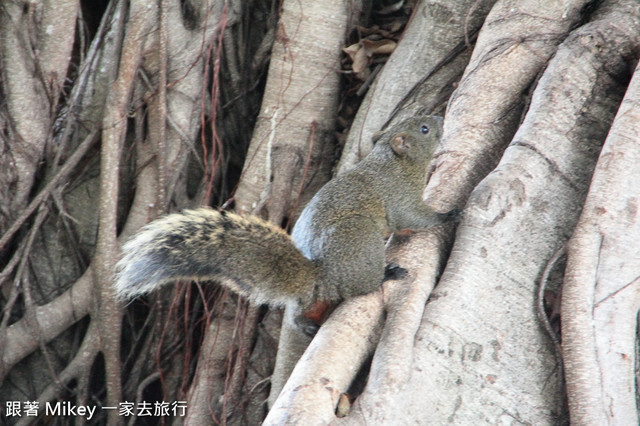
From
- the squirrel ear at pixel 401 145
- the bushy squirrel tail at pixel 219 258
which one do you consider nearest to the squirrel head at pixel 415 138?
the squirrel ear at pixel 401 145

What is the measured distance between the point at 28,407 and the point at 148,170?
4.78 ft

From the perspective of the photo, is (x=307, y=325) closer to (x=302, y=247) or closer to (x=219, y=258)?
(x=302, y=247)

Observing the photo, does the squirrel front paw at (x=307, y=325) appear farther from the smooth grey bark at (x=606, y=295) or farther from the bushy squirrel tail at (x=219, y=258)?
the smooth grey bark at (x=606, y=295)

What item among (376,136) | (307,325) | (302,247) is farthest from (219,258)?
(376,136)

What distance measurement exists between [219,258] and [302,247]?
16.0 inches

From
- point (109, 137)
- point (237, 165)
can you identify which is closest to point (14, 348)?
point (109, 137)

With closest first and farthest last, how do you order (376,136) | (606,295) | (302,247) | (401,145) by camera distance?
(606,295)
(302,247)
(401,145)
(376,136)

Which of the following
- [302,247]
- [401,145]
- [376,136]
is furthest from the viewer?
[376,136]

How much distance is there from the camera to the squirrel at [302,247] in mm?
2381

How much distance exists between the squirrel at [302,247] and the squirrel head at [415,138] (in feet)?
0.32

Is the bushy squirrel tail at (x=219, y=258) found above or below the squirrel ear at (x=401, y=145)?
below

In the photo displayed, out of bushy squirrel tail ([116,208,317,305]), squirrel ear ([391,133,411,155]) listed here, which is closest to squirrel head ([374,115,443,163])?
squirrel ear ([391,133,411,155])

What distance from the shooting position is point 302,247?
8.93 feet

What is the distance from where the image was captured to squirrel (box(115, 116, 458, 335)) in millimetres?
2381
